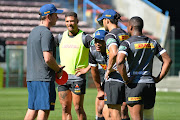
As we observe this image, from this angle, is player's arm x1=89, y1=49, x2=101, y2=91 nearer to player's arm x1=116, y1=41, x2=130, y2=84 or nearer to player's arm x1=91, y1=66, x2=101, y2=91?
player's arm x1=91, y1=66, x2=101, y2=91

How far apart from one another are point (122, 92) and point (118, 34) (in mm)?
982

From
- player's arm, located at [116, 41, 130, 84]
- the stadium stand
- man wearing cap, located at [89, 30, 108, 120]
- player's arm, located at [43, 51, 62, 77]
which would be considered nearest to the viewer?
player's arm, located at [116, 41, 130, 84]

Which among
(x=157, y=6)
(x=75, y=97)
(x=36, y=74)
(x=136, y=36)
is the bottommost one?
(x=75, y=97)

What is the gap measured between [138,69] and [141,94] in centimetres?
36

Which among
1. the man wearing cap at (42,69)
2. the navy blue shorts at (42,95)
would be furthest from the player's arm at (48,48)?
the navy blue shorts at (42,95)

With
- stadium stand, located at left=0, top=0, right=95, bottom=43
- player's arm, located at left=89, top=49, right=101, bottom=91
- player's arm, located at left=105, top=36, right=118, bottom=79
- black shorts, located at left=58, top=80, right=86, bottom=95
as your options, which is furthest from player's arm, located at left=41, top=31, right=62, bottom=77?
stadium stand, located at left=0, top=0, right=95, bottom=43

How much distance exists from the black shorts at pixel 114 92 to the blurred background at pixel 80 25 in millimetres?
17812

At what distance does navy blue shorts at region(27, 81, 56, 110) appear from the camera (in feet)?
20.4

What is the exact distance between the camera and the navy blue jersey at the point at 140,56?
6008 mm

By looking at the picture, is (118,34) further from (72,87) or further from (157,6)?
(157,6)

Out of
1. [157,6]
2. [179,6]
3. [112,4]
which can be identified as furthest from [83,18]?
[179,6]

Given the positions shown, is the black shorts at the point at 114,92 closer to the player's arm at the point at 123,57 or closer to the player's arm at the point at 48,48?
the player's arm at the point at 123,57

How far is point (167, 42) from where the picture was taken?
1092 inches

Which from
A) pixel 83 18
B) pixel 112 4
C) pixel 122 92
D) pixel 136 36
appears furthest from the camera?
pixel 112 4
